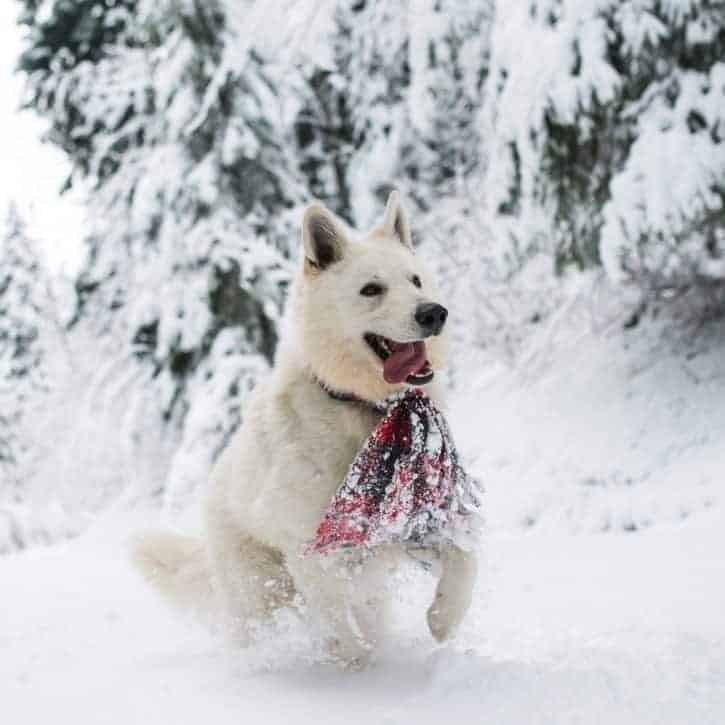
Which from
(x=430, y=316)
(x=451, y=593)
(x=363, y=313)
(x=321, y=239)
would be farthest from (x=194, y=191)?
(x=451, y=593)

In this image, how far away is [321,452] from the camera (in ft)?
11.4

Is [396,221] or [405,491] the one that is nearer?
[405,491]

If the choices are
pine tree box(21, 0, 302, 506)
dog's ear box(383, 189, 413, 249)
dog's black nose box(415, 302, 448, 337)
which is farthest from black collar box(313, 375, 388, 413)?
pine tree box(21, 0, 302, 506)

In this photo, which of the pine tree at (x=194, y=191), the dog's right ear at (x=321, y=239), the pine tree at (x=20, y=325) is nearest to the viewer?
the dog's right ear at (x=321, y=239)

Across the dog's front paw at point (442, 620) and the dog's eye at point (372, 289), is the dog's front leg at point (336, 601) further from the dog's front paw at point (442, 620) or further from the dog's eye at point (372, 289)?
the dog's eye at point (372, 289)

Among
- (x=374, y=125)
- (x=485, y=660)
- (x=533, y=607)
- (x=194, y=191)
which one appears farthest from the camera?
(x=374, y=125)

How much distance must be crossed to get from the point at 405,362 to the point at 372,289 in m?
0.38

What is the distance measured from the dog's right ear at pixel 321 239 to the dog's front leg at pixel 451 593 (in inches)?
52.5

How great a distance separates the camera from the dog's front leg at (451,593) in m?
3.46

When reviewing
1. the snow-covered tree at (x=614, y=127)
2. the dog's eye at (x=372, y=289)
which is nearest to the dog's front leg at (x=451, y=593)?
the dog's eye at (x=372, y=289)

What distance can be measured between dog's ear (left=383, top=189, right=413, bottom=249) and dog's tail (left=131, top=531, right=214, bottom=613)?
1.88 meters

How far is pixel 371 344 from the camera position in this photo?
3562 millimetres

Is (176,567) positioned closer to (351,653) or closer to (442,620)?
(351,653)

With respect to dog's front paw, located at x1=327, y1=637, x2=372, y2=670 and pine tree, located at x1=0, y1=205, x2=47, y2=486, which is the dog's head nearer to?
dog's front paw, located at x1=327, y1=637, x2=372, y2=670
